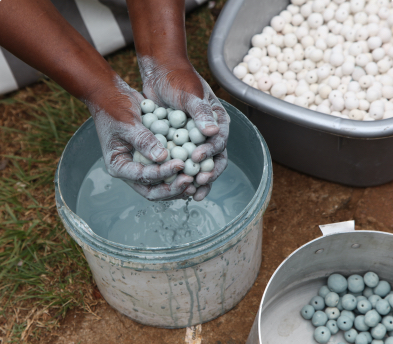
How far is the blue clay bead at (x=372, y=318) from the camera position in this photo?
1.67 m

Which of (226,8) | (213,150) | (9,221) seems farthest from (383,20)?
(9,221)

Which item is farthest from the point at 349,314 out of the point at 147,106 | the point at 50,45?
the point at 50,45

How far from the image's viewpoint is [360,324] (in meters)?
1.70

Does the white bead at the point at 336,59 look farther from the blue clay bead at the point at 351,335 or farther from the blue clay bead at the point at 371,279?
the blue clay bead at the point at 351,335

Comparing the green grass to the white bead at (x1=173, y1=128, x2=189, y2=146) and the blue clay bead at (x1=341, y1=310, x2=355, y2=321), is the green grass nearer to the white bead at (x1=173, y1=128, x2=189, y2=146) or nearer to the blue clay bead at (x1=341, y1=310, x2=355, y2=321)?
the white bead at (x1=173, y1=128, x2=189, y2=146)

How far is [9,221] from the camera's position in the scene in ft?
7.20

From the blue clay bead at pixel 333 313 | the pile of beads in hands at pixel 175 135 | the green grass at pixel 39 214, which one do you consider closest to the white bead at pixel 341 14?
the green grass at pixel 39 214

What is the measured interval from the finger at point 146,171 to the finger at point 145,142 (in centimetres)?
3

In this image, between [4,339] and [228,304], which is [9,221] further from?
[228,304]

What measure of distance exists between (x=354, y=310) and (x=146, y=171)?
109 cm

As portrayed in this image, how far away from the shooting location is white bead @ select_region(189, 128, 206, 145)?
139 cm

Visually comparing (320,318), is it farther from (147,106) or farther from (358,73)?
(358,73)

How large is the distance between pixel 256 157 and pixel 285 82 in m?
0.71

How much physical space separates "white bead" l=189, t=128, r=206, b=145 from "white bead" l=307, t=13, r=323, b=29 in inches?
56.2
